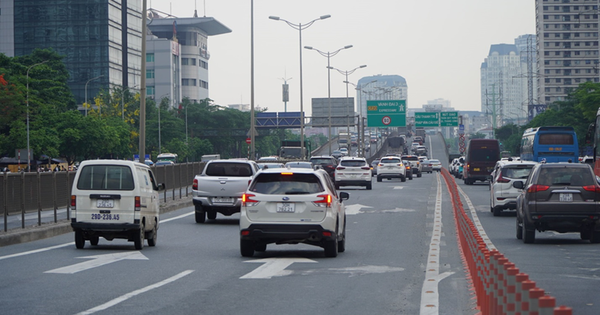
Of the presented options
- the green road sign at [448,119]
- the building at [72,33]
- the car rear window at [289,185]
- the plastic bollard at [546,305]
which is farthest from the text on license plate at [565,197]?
the building at [72,33]

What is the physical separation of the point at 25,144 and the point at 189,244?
173 feet

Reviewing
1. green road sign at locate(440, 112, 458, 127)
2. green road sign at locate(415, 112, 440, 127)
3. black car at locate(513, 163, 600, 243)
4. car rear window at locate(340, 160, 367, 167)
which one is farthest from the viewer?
green road sign at locate(440, 112, 458, 127)

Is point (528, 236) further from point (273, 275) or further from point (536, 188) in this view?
point (273, 275)

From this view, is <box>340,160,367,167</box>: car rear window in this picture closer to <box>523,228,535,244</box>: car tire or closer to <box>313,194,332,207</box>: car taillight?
<box>523,228,535,244</box>: car tire

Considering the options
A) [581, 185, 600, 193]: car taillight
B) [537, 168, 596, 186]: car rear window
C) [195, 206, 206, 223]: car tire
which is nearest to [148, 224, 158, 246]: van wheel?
[195, 206, 206, 223]: car tire

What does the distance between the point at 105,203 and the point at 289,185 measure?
12.1ft

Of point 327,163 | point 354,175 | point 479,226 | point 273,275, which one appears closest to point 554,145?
point 354,175

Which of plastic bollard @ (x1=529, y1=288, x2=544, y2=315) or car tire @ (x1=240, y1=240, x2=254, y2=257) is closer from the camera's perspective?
plastic bollard @ (x1=529, y1=288, x2=544, y2=315)

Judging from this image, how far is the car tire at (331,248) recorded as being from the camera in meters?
15.5

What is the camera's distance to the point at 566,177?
61.8ft

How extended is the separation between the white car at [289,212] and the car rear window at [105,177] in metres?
2.90

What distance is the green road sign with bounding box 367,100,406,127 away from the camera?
95.6 meters

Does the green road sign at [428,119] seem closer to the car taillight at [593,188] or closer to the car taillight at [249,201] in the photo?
the car taillight at [593,188]

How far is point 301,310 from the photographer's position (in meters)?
9.59
